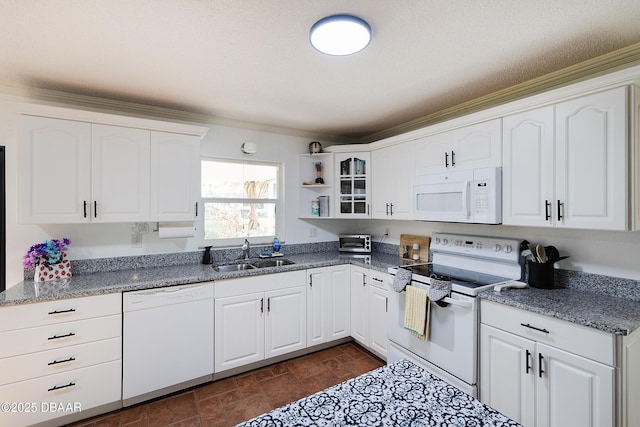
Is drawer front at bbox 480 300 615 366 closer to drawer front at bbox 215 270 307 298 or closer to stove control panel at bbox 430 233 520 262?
stove control panel at bbox 430 233 520 262

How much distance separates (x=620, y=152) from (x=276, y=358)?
2892 mm

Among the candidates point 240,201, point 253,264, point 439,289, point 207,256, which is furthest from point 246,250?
point 439,289

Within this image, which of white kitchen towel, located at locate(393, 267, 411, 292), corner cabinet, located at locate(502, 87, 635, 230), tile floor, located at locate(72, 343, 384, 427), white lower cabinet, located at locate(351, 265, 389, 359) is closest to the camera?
corner cabinet, located at locate(502, 87, 635, 230)

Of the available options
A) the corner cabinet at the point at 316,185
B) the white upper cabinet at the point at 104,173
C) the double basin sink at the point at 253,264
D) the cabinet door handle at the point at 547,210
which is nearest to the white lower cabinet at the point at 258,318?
the double basin sink at the point at 253,264

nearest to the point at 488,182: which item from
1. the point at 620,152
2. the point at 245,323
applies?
the point at 620,152

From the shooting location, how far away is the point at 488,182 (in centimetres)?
216

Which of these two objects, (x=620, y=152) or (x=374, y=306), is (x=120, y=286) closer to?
(x=374, y=306)

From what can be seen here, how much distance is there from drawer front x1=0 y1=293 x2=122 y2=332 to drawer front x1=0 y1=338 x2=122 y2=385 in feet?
0.63

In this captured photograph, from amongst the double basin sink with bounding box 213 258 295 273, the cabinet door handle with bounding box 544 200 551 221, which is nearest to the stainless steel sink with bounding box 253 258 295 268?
the double basin sink with bounding box 213 258 295 273

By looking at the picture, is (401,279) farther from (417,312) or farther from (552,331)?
(552,331)

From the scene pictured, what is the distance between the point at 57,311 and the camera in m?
1.92

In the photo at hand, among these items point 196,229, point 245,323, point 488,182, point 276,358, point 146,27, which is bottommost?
point 276,358

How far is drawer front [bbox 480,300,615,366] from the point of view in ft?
4.73

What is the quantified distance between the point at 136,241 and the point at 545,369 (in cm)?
314
